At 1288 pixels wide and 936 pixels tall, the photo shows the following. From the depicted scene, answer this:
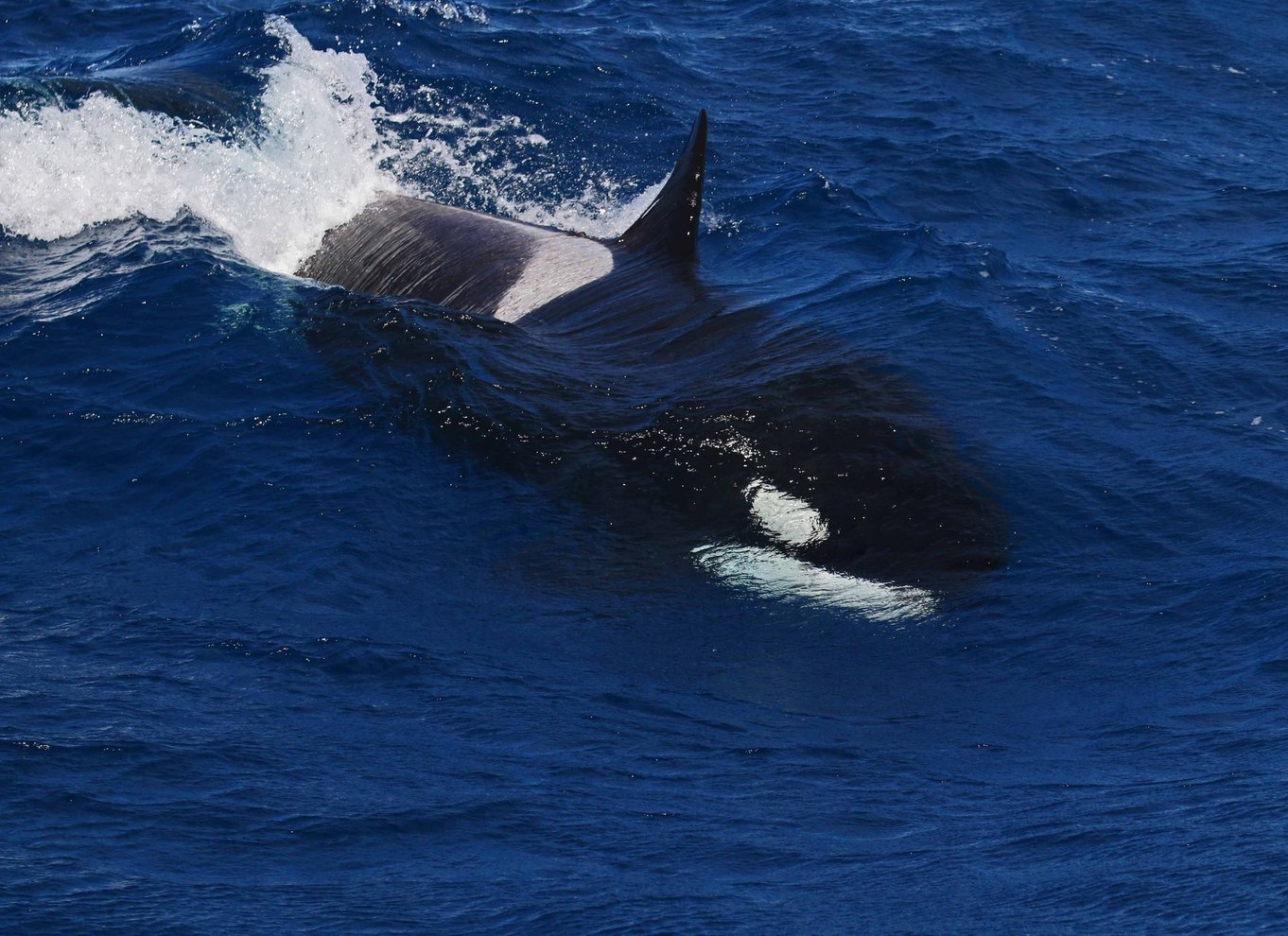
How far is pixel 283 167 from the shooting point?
19.3 m

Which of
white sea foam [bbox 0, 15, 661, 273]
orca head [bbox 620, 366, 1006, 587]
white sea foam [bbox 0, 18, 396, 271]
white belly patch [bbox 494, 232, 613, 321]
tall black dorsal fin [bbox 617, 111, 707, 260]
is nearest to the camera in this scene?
orca head [bbox 620, 366, 1006, 587]

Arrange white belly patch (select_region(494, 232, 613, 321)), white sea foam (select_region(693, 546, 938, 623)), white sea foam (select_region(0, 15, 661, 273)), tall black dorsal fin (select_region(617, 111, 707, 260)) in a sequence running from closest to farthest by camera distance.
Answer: white sea foam (select_region(693, 546, 938, 623)) < white belly patch (select_region(494, 232, 613, 321)) < tall black dorsal fin (select_region(617, 111, 707, 260)) < white sea foam (select_region(0, 15, 661, 273))

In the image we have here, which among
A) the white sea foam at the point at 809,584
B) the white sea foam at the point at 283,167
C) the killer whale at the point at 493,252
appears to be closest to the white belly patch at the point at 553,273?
the killer whale at the point at 493,252

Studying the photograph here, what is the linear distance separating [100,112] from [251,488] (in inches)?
377

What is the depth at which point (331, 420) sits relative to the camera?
42.0ft

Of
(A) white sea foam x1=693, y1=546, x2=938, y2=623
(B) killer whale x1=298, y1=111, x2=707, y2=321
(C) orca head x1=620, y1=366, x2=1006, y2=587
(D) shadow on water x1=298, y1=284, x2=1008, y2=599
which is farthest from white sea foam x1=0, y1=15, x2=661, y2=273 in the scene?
(A) white sea foam x1=693, y1=546, x2=938, y2=623

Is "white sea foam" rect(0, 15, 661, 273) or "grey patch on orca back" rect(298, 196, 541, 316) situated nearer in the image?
"grey patch on orca back" rect(298, 196, 541, 316)

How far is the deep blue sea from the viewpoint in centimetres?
727

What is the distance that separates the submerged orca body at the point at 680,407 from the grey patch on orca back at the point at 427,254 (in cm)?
5

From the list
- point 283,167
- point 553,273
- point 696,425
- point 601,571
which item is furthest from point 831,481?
point 283,167

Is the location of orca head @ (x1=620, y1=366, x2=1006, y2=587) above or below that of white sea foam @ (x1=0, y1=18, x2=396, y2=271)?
below

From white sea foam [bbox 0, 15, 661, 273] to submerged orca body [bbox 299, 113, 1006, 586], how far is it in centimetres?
277

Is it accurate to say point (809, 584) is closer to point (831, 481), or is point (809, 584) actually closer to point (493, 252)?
point (831, 481)

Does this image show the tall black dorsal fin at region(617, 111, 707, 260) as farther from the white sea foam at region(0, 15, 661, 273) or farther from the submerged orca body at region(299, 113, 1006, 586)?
the white sea foam at region(0, 15, 661, 273)
